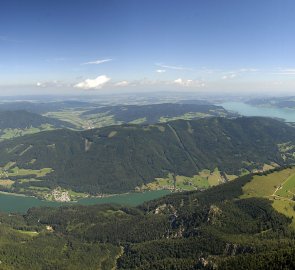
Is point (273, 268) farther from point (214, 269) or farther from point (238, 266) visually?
point (214, 269)

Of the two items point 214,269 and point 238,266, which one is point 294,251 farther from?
point 214,269

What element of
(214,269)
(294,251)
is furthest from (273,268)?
(214,269)

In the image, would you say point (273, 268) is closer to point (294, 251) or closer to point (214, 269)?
point (294, 251)

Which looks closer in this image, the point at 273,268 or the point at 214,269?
the point at 273,268

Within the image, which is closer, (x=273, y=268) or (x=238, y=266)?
(x=273, y=268)

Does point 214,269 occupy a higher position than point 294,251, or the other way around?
point 294,251
